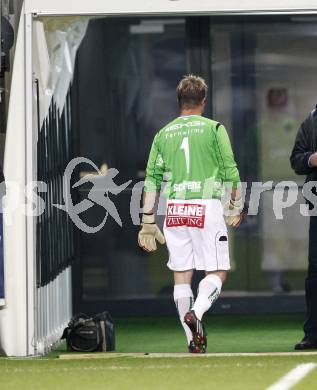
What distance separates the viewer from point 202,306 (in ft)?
33.6

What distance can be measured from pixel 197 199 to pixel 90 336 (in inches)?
57.1

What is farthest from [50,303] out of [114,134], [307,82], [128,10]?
[307,82]

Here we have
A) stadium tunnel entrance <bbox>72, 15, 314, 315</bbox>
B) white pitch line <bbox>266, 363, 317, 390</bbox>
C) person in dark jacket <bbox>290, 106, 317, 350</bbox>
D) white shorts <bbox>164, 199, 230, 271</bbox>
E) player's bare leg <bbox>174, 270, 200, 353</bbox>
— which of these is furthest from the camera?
stadium tunnel entrance <bbox>72, 15, 314, 315</bbox>

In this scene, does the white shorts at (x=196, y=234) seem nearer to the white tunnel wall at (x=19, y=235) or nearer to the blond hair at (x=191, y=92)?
the blond hair at (x=191, y=92)

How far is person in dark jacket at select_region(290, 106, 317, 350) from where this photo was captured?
1050cm

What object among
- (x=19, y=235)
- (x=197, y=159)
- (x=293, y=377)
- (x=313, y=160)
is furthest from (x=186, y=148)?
(x=293, y=377)

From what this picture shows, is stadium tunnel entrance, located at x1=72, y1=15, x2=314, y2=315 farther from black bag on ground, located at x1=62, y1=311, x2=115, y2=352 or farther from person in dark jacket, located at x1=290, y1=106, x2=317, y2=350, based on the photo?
person in dark jacket, located at x1=290, y1=106, x2=317, y2=350

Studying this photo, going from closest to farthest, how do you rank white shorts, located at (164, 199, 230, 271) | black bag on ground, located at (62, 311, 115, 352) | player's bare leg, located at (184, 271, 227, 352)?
player's bare leg, located at (184, 271, 227, 352), white shorts, located at (164, 199, 230, 271), black bag on ground, located at (62, 311, 115, 352)

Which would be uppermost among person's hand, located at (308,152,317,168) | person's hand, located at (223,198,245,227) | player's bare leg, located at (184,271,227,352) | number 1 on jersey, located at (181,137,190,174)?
number 1 on jersey, located at (181,137,190,174)

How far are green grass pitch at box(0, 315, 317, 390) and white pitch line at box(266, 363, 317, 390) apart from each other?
0.05 meters

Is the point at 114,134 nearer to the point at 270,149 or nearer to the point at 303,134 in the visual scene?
the point at 270,149

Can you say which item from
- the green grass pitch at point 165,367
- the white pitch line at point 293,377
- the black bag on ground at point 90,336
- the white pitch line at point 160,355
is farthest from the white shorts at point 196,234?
the white pitch line at point 293,377

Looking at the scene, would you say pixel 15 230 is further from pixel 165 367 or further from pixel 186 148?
pixel 165 367

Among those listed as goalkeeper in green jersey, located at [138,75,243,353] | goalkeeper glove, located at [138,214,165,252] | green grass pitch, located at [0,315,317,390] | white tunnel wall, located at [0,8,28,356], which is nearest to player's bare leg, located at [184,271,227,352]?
goalkeeper in green jersey, located at [138,75,243,353]
